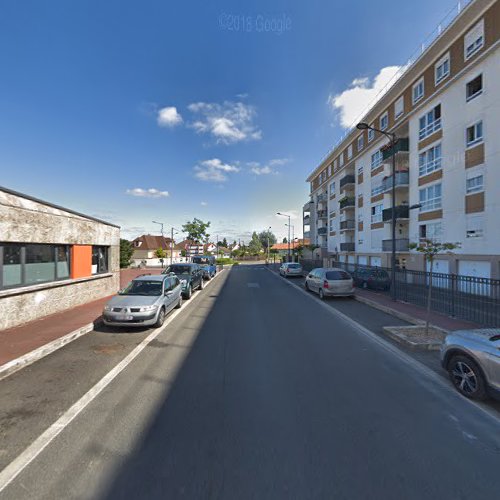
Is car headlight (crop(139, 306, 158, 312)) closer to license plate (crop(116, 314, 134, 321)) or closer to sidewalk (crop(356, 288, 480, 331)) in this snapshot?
license plate (crop(116, 314, 134, 321))

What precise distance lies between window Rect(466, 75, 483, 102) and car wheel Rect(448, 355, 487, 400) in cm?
1799

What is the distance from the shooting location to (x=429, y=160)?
Answer: 62.8 feet

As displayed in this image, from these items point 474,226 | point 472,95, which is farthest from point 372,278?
point 472,95

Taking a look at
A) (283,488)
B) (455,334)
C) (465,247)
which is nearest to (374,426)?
(283,488)

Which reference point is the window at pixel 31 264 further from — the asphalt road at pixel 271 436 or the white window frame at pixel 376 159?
the white window frame at pixel 376 159

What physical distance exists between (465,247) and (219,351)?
17.1 meters

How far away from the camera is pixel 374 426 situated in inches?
129

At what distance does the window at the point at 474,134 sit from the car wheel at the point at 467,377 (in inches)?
656

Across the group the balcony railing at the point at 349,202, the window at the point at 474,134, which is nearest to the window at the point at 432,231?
the window at the point at 474,134

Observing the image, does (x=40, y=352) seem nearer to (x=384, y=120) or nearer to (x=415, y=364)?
A: (x=415, y=364)

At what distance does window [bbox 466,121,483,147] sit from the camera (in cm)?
1516

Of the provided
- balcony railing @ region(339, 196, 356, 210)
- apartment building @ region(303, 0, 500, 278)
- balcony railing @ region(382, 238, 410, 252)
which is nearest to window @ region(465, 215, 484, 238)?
apartment building @ region(303, 0, 500, 278)

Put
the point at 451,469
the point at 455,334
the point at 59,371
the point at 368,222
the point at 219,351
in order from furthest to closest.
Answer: the point at 368,222 → the point at 219,351 → the point at 59,371 → the point at 455,334 → the point at 451,469

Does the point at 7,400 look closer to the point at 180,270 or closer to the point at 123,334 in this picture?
the point at 123,334
